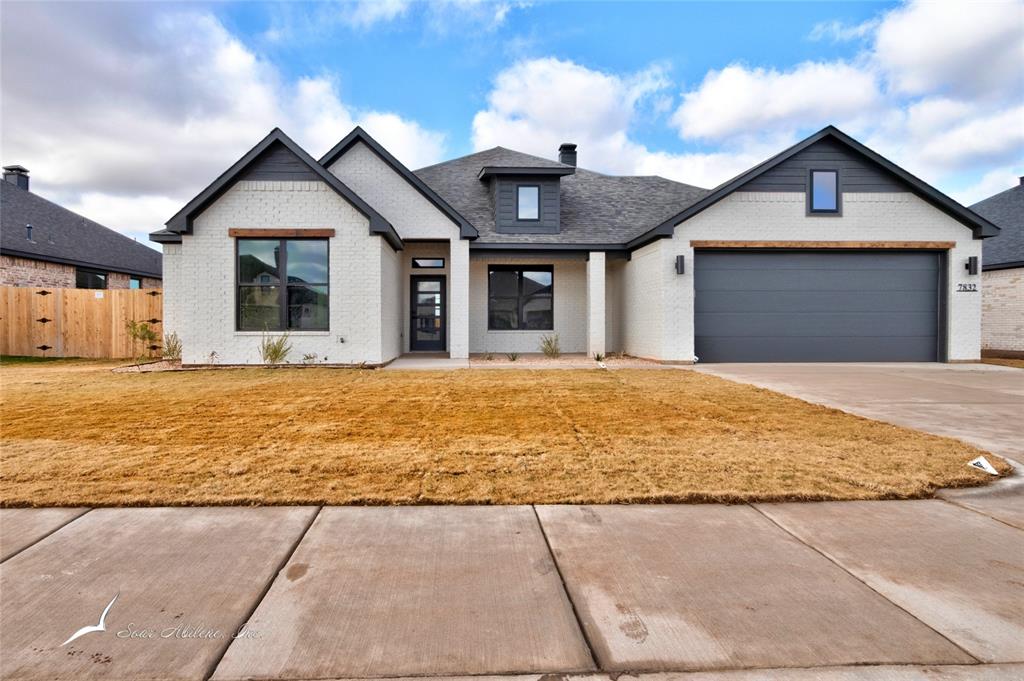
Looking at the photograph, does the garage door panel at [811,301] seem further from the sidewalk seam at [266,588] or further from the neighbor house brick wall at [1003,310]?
the sidewalk seam at [266,588]

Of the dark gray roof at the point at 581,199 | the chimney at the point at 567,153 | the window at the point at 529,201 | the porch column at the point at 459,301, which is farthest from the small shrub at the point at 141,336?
the chimney at the point at 567,153

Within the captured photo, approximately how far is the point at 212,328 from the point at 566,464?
1068 cm

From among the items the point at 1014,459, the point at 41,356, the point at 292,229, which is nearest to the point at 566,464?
the point at 1014,459

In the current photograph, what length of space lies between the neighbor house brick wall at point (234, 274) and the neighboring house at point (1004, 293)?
19.1 meters

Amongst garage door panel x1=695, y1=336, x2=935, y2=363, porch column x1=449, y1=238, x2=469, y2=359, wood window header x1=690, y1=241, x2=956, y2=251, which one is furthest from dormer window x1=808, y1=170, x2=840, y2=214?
porch column x1=449, y1=238, x2=469, y2=359

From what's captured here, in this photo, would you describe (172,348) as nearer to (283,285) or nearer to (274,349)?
(274,349)

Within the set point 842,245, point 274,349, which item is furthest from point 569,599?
point 842,245

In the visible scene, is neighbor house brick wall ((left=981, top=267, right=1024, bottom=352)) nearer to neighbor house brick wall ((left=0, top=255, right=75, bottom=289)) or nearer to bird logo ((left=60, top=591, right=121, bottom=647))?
bird logo ((left=60, top=591, right=121, bottom=647))

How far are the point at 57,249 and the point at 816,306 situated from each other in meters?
26.2

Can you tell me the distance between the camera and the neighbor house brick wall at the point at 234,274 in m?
12.2

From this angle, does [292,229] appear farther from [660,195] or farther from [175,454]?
[660,195]

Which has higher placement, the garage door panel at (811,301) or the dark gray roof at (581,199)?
the dark gray roof at (581,199)

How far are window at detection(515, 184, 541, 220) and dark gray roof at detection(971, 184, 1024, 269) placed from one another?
12917 millimetres

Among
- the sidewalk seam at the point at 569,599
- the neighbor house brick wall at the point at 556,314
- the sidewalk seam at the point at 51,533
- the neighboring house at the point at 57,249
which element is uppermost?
the neighboring house at the point at 57,249
